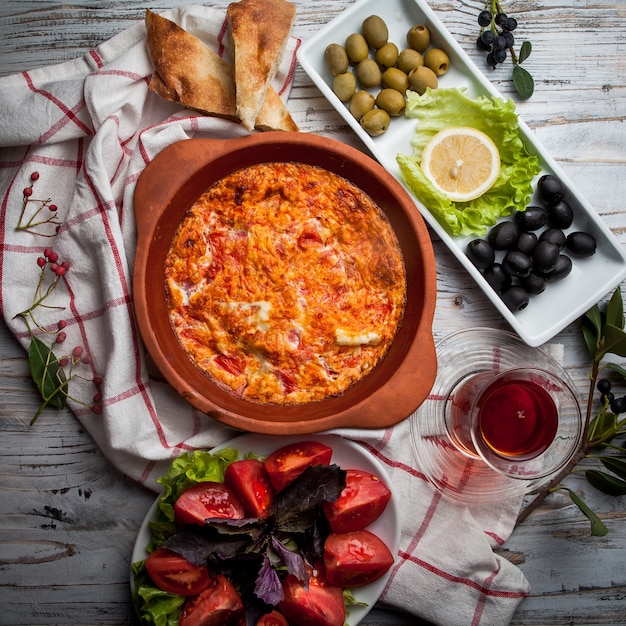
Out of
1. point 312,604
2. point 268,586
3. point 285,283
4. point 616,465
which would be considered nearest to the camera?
point 268,586

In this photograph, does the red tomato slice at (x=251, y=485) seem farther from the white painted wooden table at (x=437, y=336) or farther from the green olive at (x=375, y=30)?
the green olive at (x=375, y=30)

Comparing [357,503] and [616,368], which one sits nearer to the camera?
[357,503]

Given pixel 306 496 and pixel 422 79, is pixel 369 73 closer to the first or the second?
pixel 422 79

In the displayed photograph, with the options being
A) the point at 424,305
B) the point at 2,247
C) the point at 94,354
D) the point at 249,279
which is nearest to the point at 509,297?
the point at 424,305

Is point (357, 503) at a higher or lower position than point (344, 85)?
lower

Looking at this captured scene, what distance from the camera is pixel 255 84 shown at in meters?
2.98

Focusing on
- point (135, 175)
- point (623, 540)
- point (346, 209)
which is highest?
point (135, 175)

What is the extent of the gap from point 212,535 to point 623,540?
Answer: 2374 mm

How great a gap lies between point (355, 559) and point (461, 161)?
2.05 meters

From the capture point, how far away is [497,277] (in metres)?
3.25

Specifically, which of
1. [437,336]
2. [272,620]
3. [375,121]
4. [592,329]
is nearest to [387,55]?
[375,121]

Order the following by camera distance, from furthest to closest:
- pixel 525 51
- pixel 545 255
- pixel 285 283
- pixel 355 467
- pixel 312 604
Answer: pixel 525 51 < pixel 545 255 < pixel 355 467 < pixel 285 283 < pixel 312 604

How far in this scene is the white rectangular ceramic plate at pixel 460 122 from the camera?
3.22 meters

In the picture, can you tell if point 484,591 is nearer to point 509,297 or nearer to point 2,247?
point 509,297
